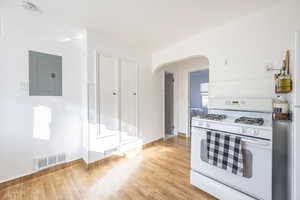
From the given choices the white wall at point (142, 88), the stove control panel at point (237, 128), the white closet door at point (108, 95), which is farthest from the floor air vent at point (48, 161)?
the stove control panel at point (237, 128)

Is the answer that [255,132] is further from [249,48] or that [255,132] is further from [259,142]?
[249,48]

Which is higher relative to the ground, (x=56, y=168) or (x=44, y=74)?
(x=44, y=74)

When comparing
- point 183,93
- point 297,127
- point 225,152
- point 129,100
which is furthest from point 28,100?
point 183,93

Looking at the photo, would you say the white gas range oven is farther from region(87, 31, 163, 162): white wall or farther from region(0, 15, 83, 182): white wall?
region(0, 15, 83, 182): white wall

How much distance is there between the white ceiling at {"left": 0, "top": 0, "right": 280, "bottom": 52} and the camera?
1568 mm

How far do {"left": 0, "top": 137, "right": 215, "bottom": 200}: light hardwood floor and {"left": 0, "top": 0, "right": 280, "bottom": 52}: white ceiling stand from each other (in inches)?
95.4

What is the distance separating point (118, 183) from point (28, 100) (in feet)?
6.09

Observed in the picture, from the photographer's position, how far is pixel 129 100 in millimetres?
2807

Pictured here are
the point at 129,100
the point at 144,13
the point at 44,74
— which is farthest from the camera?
the point at 129,100

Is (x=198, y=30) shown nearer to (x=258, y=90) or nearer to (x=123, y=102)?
(x=258, y=90)

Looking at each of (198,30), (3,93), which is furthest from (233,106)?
(3,93)

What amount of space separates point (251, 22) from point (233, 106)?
1.24 m

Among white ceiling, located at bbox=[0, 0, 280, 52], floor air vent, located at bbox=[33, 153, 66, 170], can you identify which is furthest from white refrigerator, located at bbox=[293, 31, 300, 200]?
floor air vent, located at bbox=[33, 153, 66, 170]

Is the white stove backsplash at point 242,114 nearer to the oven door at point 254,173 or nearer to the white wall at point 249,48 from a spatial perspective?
the white wall at point 249,48
